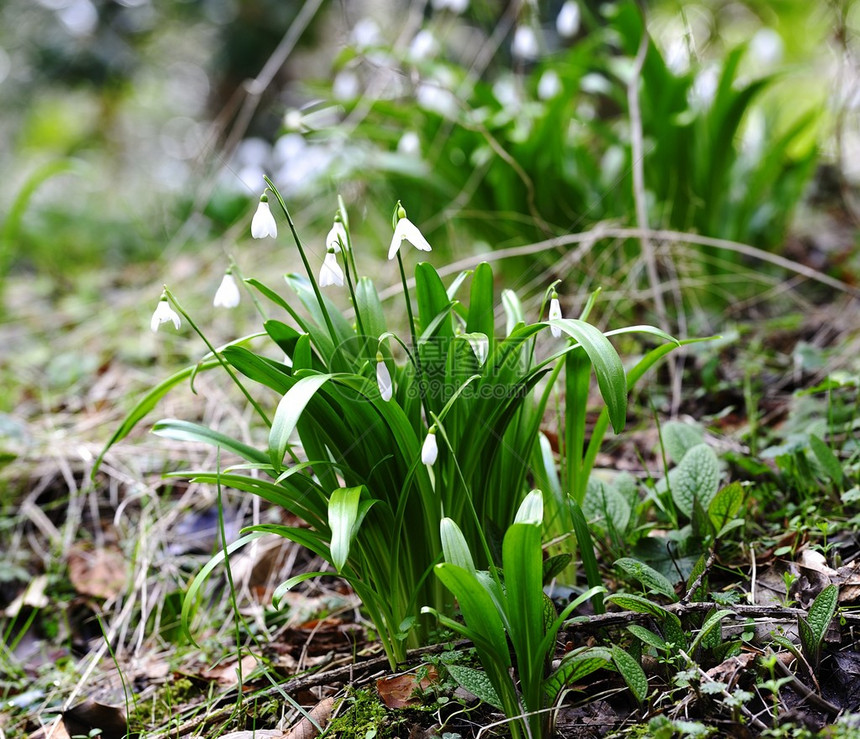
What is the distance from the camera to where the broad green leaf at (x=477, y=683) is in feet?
3.90

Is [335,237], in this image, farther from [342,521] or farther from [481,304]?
[342,521]

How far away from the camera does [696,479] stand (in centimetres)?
157

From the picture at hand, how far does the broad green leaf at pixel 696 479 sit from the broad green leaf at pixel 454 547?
618 mm

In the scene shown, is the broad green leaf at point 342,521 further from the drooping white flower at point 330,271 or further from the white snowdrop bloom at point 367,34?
the white snowdrop bloom at point 367,34

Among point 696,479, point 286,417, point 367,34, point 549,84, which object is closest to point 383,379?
point 286,417

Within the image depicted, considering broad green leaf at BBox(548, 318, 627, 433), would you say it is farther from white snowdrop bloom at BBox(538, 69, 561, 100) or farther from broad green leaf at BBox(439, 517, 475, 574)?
white snowdrop bloom at BBox(538, 69, 561, 100)

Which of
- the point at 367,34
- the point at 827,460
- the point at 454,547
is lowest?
the point at 827,460

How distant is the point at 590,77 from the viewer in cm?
330

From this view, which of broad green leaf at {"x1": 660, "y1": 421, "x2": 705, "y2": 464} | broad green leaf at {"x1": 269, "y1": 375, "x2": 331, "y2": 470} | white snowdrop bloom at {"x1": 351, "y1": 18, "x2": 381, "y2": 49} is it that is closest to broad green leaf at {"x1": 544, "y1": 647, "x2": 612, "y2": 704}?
broad green leaf at {"x1": 269, "y1": 375, "x2": 331, "y2": 470}

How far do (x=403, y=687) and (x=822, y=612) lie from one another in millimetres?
762

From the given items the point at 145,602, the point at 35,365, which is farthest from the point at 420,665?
the point at 35,365

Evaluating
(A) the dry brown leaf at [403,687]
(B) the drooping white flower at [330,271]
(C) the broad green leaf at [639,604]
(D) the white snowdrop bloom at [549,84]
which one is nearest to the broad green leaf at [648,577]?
(C) the broad green leaf at [639,604]

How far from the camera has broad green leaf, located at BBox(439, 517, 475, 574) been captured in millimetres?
1164

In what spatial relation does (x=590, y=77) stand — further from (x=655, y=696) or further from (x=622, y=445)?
(x=655, y=696)
